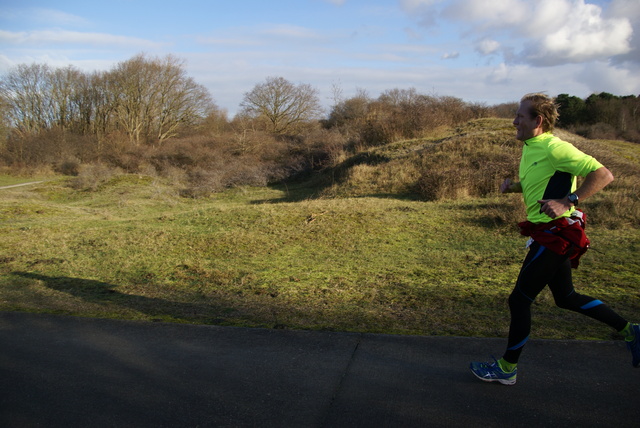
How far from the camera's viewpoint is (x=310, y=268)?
6.96 meters

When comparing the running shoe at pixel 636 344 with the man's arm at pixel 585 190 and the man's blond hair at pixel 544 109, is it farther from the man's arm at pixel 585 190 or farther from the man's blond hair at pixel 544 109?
the man's blond hair at pixel 544 109

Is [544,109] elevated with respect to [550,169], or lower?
elevated

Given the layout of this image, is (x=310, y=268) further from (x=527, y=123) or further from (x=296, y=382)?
(x=527, y=123)

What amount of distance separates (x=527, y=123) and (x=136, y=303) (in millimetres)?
4691

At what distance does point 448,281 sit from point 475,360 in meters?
2.55

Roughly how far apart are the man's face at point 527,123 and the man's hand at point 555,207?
57 cm

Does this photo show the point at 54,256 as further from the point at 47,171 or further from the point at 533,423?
the point at 47,171

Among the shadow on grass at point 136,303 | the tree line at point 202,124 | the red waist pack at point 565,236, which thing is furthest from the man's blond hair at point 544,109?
the tree line at point 202,124

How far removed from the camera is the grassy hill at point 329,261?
488 centimetres

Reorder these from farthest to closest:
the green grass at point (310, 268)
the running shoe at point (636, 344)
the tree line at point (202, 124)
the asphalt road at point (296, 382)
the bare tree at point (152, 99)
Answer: the bare tree at point (152, 99), the tree line at point (202, 124), the green grass at point (310, 268), the running shoe at point (636, 344), the asphalt road at point (296, 382)

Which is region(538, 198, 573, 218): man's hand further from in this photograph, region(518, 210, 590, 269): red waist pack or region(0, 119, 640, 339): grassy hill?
region(0, 119, 640, 339): grassy hill

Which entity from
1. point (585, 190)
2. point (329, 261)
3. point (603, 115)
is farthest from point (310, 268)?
point (603, 115)

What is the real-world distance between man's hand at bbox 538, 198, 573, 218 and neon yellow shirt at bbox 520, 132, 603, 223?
0.11m

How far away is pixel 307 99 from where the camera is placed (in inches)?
1683
